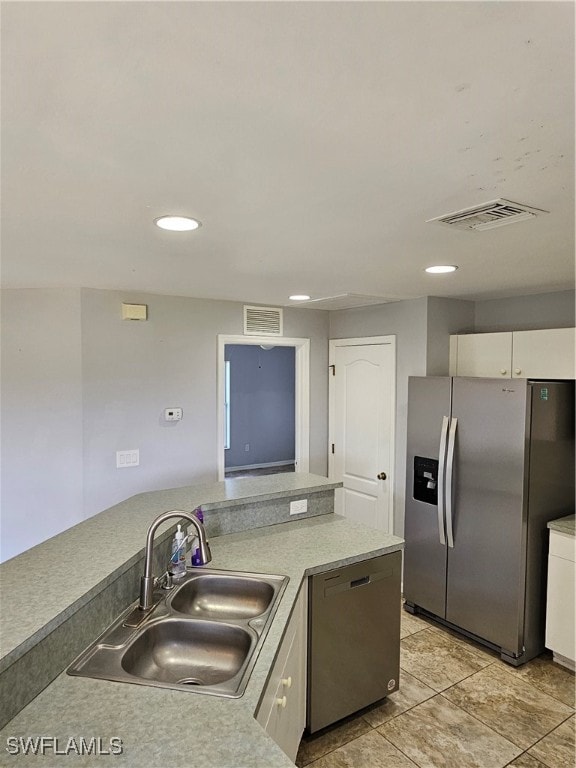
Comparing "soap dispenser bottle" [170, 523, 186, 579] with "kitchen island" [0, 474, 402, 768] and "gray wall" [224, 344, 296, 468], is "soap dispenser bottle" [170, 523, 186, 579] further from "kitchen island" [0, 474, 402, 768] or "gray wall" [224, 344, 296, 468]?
"gray wall" [224, 344, 296, 468]

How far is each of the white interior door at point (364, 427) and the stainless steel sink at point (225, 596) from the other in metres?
2.17

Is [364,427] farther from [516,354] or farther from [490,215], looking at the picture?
[490,215]

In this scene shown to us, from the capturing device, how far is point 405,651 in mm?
2906

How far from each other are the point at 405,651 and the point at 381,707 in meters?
0.59

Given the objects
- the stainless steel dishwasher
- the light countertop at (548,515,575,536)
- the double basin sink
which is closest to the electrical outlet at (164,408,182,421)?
the double basin sink

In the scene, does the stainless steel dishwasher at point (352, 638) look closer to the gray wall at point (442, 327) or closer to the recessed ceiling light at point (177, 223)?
the recessed ceiling light at point (177, 223)

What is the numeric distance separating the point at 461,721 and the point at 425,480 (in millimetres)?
1398

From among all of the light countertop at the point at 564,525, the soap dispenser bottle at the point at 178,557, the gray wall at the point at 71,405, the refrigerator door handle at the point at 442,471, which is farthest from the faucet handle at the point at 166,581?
the light countertop at the point at 564,525

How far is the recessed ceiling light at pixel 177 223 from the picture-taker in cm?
166

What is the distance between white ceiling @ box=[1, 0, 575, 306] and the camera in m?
0.73

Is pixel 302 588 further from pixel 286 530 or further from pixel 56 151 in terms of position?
pixel 56 151

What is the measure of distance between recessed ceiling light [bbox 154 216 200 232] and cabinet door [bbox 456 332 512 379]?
2.40 meters

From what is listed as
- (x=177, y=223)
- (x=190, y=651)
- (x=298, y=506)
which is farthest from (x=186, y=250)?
(x=190, y=651)

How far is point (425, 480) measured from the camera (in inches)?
129
